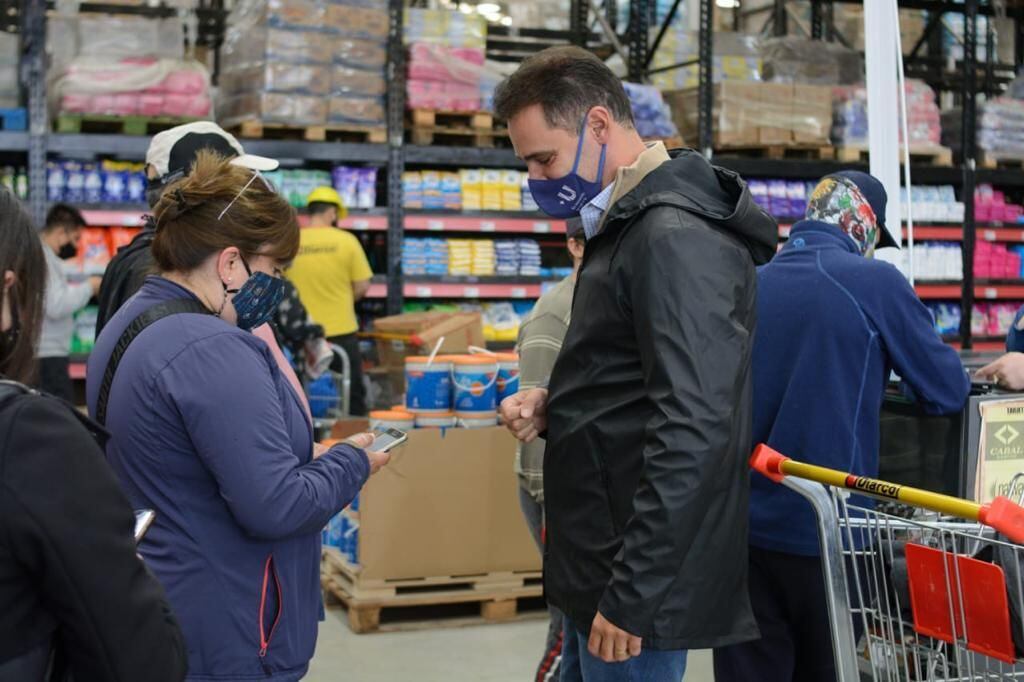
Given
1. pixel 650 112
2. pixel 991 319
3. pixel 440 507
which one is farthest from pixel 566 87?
pixel 991 319

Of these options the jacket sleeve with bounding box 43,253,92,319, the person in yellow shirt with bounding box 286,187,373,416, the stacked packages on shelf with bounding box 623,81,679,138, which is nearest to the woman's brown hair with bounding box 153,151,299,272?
the jacket sleeve with bounding box 43,253,92,319

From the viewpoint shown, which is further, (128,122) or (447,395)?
(128,122)

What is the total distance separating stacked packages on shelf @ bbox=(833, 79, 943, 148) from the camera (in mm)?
9531

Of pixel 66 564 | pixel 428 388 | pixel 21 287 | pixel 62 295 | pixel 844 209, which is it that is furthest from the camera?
pixel 62 295

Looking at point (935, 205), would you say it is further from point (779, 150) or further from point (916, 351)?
point (916, 351)

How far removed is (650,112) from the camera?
8.70 metres

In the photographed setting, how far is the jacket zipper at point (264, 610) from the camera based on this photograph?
2213mm

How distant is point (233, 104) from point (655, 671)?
6.83 metres

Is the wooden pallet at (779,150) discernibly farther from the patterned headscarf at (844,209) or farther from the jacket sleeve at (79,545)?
the jacket sleeve at (79,545)

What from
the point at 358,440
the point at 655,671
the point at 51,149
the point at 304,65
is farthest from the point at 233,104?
the point at 655,671

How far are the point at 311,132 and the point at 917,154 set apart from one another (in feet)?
16.4

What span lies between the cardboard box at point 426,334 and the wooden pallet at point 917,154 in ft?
14.2

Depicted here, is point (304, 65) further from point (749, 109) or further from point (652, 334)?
point (652, 334)

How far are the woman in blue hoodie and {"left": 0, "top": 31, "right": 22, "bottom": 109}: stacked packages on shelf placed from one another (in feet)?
20.6
